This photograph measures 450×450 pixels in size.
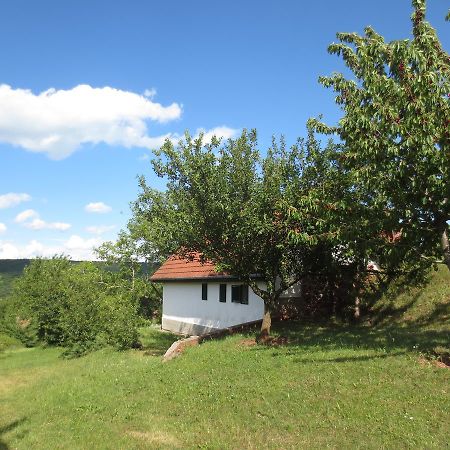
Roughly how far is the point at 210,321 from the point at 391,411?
682 inches

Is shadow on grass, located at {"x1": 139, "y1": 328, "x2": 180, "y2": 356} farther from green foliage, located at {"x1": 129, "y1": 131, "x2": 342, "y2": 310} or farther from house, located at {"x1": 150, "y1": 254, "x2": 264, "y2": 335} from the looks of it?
green foliage, located at {"x1": 129, "y1": 131, "x2": 342, "y2": 310}

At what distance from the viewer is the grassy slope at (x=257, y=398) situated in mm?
7461

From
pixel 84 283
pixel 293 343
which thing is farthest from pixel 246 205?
pixel 84 283

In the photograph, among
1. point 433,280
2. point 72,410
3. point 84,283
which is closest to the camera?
point 72,410

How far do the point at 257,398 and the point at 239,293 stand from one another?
42.8 ft

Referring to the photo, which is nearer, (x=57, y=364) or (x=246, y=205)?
(x=246, y=205)

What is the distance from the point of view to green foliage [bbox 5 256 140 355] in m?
20.5

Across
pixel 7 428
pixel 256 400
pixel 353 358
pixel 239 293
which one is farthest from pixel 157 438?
pixel 239 293

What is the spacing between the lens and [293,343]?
14.0 meters

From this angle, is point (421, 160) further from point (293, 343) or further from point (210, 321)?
point (210, 321)

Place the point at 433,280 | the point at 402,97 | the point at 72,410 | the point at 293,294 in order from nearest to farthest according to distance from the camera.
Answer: the point at 402,97, the point at 72,410, the point at 433,280, the point at 293,294

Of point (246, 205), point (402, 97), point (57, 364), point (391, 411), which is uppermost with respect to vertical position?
point (402, 97)

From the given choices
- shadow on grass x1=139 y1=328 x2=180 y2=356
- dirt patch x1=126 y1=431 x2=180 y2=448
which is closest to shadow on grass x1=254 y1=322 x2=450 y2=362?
dirt patch x1=126 y1=431 x2=180 y2=448

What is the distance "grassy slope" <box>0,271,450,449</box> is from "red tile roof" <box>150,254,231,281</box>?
879 cm
